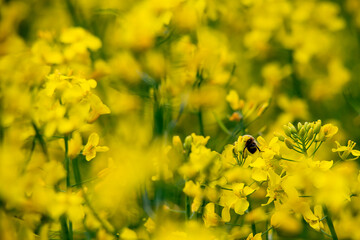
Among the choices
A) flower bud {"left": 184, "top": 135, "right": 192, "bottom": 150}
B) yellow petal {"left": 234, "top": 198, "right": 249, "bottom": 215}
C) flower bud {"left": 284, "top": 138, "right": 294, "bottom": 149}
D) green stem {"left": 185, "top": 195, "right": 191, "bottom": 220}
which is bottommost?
green stem {"left": 185, "top": 195, "right": 191, "bottom": 220}

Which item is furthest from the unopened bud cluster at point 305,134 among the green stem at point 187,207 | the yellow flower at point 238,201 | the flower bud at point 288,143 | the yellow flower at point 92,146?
the yellow flower at point 92,146

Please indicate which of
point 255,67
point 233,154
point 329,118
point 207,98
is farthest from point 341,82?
point 233,154

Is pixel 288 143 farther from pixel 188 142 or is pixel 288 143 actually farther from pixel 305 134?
pixel 188 142

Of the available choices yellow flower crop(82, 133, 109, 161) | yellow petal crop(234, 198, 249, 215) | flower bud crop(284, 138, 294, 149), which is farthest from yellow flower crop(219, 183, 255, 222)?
yellow flower crop(82, 133, 109, 161)

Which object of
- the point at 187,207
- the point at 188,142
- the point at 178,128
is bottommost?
the point at 178,128

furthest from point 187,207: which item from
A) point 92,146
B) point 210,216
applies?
point 92,146

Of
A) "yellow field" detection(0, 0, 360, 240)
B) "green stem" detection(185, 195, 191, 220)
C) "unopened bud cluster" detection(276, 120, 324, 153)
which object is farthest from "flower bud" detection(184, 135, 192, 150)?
"unopened bud cluster" detection(276, 120, 324, 153)

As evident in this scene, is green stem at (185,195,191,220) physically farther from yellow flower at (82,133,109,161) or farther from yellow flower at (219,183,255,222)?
yellow flower at (82,133,109,161)

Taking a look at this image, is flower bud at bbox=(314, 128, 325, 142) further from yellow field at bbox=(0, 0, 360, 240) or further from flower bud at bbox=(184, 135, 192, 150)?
flower bud at bbox=(184, 135, 192, 150)

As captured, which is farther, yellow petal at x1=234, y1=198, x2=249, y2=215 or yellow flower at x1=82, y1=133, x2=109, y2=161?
yellow flower at x1=82, y1=133, x2=109, y2=161

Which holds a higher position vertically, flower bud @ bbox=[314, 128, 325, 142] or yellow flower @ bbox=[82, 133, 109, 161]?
flower bud @ bbox=[314, 128, 325, 142]

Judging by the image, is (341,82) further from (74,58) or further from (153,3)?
(74,58)
